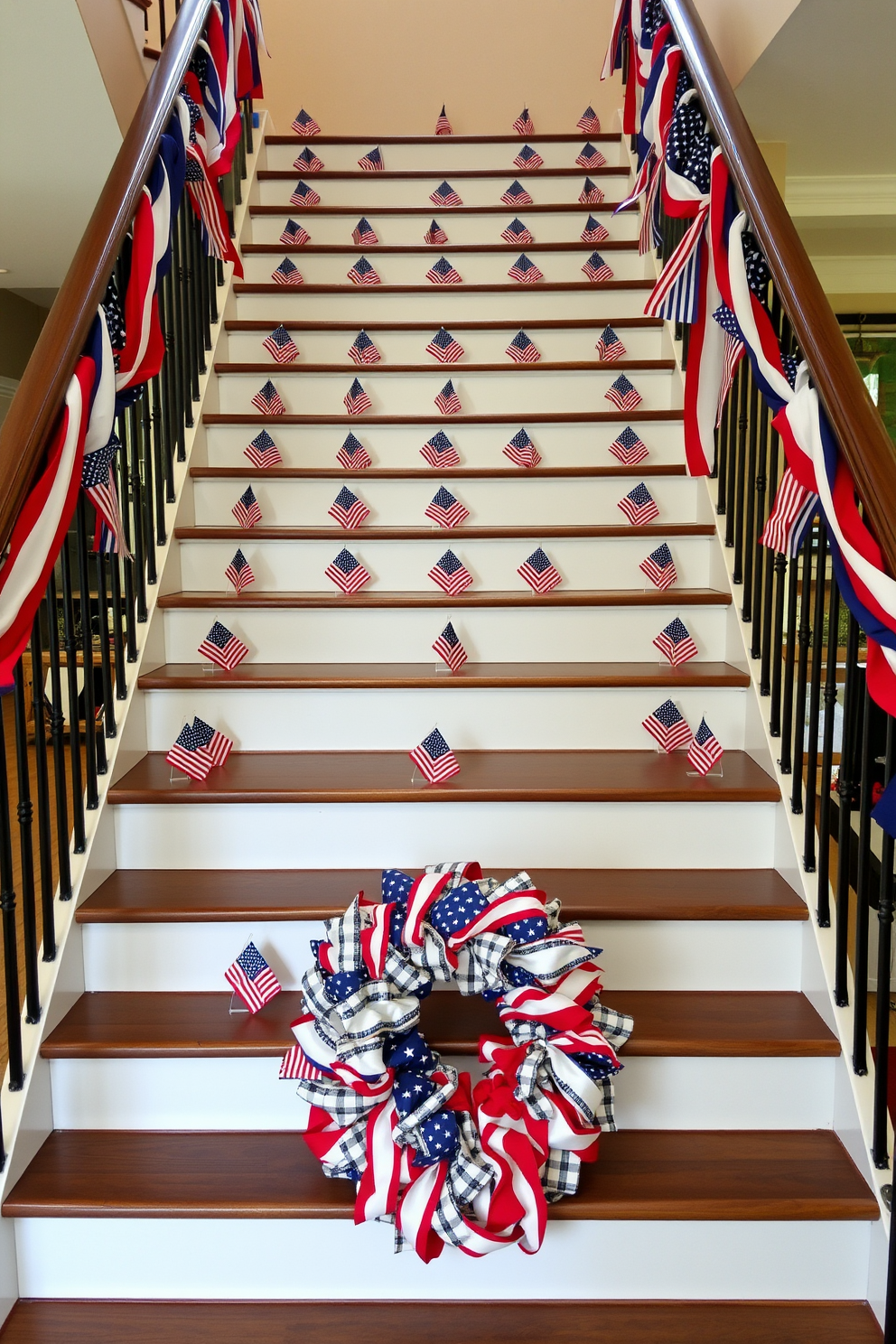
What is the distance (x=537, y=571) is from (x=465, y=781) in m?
0.72

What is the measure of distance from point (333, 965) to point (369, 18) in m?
5.17

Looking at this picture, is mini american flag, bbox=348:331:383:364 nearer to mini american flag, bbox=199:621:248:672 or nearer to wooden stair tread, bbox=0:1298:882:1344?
mini american flag, bbox=199:621:248:672

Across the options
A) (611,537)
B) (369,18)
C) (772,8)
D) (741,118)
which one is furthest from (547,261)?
(369,18)

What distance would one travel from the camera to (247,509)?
2545mm

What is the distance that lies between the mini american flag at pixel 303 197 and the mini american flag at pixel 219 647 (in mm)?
2307

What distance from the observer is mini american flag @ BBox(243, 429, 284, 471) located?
8.82ft

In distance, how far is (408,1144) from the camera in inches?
52.9

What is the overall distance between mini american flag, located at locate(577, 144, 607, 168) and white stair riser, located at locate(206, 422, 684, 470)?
5.80 ft

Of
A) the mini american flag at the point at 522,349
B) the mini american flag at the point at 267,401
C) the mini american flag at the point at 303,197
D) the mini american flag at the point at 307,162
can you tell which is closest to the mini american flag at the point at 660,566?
the mini american flag at the point at 522,349

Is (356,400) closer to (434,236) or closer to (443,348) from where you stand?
(443,348)

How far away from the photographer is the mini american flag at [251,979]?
1.64 metres

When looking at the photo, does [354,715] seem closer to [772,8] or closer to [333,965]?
[333,965]

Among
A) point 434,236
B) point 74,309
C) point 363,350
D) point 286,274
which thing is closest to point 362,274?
point 286,274

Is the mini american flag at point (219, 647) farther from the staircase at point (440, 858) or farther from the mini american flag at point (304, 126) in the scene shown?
the mini american flag at point (304, 126)
